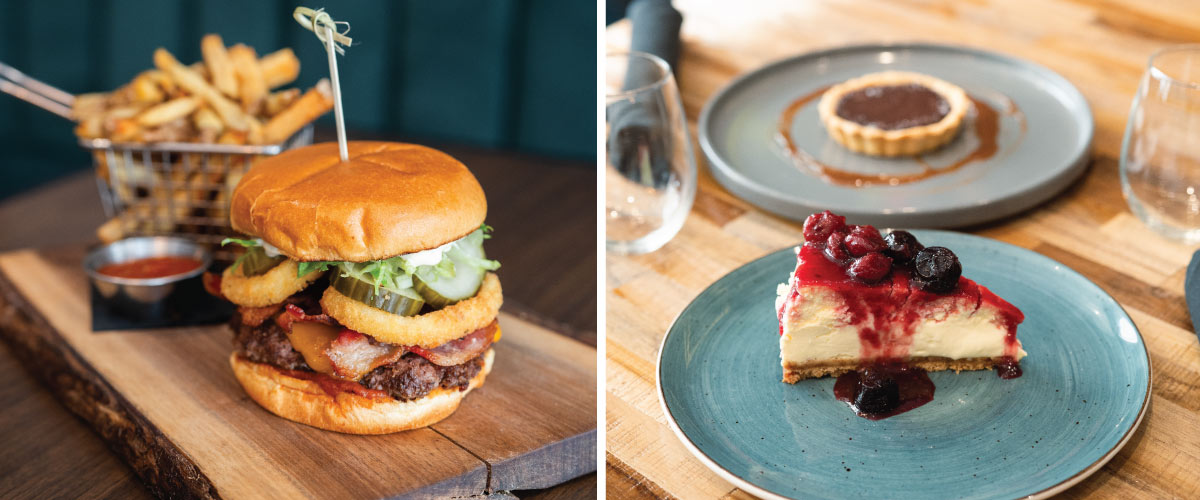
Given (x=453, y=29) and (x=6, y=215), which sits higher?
(x=453, y=29)

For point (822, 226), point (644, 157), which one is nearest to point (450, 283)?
point (644, 157)

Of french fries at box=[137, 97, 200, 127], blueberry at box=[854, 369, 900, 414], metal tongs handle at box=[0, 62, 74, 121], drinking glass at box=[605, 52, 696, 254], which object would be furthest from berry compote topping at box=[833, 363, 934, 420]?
metal tongs handle at box=[0, 62, 74, 121]

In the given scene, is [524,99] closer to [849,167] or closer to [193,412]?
[849,167]

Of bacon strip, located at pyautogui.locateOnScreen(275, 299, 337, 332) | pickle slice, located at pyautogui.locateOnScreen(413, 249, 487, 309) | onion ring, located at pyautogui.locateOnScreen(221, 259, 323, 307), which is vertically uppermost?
pickle slice, located at pyautogui.locateOnScreen(413, 249, 487, 309)

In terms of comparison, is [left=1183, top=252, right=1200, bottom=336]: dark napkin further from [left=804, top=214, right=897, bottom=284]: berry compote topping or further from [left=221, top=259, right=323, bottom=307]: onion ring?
[left=221, top=259, right=323, bottom=307]: onion ring

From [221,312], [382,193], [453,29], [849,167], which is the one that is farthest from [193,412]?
[453,29]

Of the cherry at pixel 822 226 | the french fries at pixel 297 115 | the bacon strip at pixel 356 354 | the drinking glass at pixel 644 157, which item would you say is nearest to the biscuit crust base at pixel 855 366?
the cherry at pixel 822 226
